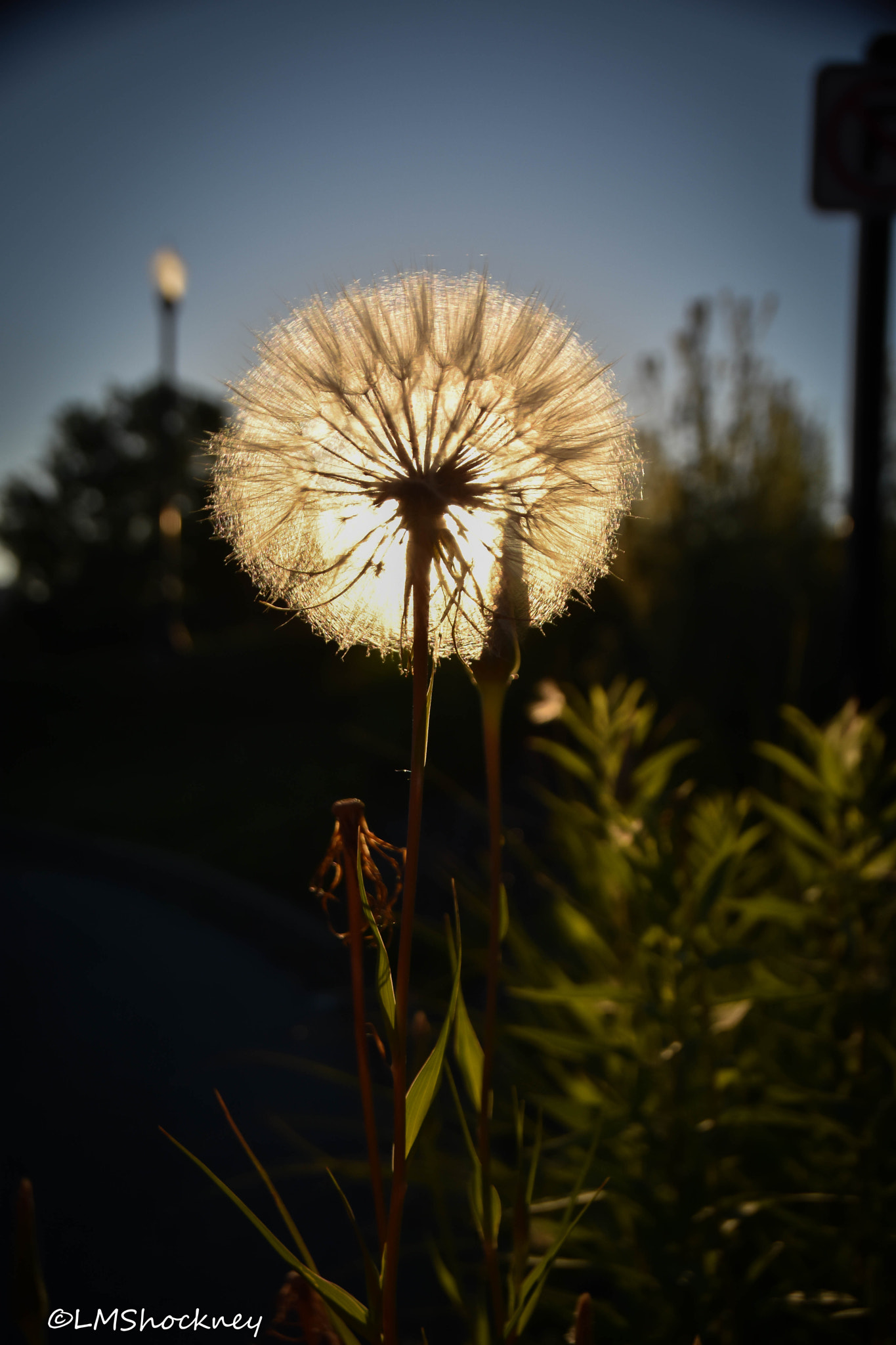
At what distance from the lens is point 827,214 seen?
2164 mm

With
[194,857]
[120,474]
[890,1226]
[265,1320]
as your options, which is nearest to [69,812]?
[194,857]

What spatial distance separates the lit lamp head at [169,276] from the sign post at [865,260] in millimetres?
9577

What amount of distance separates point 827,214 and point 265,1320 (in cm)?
279

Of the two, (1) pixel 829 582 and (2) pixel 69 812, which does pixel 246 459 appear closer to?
(1) pixel 829 582

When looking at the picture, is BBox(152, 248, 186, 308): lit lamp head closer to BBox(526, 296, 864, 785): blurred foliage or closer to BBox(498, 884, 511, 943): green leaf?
BBox(526, 296, 864, 785): blurred foliage

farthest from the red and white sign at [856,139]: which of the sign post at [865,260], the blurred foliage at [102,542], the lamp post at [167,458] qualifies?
the blurred foliage at [102,542]

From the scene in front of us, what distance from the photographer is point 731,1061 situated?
108 cm

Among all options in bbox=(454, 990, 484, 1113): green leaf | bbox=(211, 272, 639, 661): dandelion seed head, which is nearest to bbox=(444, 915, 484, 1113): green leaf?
bbox=(454, 990, 484, 1113): green leaf

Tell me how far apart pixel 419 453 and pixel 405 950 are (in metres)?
0.34

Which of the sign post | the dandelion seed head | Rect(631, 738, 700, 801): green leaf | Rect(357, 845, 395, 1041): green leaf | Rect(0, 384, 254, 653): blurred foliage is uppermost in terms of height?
Rect(0, 384, 254, 653): blurred foliage

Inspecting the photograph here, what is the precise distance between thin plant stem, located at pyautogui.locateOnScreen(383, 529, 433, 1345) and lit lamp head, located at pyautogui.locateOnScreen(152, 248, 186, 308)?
11.1m

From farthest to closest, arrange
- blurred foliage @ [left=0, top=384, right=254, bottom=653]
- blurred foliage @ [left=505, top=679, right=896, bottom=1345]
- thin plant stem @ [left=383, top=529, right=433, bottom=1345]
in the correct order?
blurred foliage @ [left=0, top=384, right=254, bottom=653]
blurred foliage @ [left=505, top=679, right=896, bottom=1345]
thin plant stem @ [left=383, top=529, right=433, bottom=1345]

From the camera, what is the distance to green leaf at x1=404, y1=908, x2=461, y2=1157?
1.76 ft
